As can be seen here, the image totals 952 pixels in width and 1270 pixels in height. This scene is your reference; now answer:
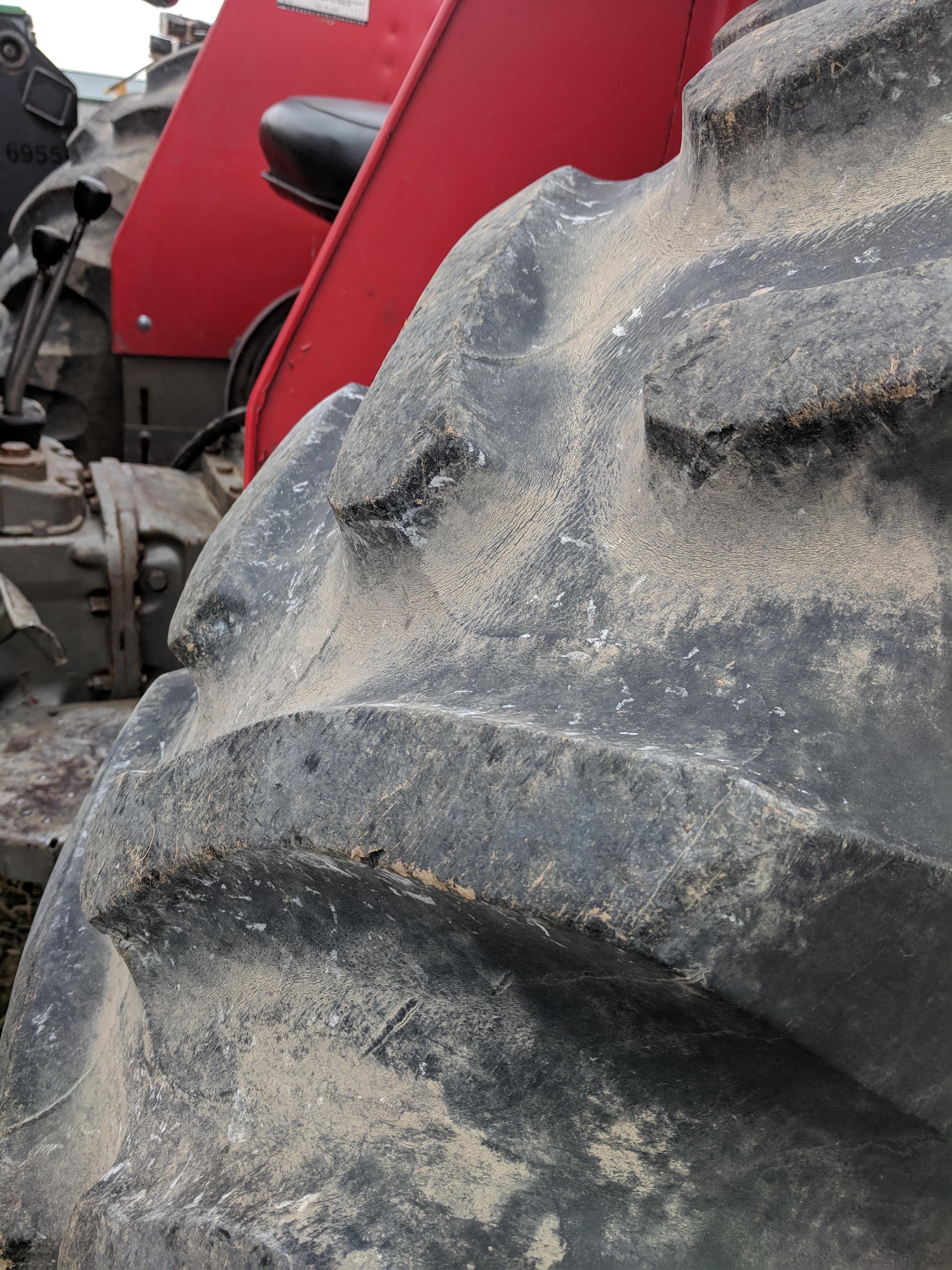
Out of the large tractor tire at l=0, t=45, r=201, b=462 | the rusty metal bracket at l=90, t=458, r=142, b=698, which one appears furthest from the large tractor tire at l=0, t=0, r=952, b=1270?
the large tractor tire at l=0, t=45, r=201, b=462

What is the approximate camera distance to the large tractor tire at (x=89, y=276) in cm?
235

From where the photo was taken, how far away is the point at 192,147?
2.15m

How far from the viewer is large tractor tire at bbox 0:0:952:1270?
1.04 feet

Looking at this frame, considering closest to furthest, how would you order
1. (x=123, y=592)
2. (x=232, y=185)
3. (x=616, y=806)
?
(x=616, y=806)
(x=123, y=592)
(x=232, y=185)

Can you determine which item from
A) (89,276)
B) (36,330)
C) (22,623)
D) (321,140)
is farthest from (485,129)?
(89,276)

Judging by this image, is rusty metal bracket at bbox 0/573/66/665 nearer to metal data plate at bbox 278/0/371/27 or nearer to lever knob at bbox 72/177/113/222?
lever knob at bbox 72/177/113/222

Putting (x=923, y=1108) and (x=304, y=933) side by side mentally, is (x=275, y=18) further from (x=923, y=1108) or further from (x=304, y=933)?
(x=923, y=1108)

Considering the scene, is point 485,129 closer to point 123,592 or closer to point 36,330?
point 123,592

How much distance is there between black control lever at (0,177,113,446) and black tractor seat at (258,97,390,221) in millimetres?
407

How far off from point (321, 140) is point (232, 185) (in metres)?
0.74

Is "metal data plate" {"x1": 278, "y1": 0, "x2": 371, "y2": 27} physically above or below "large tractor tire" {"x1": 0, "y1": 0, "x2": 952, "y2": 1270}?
above

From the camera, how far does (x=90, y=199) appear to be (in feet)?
6.08

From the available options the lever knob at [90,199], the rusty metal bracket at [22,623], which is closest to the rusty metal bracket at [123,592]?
the rusty metal bracket at [22,623]

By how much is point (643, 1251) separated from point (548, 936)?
0.12 metres
